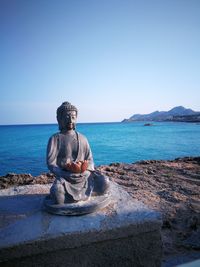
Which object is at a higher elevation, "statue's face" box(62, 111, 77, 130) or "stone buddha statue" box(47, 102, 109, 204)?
"statue's face" box(62, 111, 77, 130)

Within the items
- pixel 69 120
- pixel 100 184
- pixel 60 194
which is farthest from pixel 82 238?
pixel 69 120

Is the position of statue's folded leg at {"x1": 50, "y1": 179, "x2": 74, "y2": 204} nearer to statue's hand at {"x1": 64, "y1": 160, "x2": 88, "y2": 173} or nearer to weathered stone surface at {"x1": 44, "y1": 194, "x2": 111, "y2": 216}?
weathered stone surface at {"x1": 44, "y1": 194, "x2": 111, "y2": 216}

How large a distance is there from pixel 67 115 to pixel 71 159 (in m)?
0.78

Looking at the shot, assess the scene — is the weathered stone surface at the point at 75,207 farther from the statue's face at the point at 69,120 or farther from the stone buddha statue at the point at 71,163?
the statue's face at the point at 69,120

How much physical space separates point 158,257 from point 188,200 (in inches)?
116

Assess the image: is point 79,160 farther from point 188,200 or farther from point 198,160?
point 198,160

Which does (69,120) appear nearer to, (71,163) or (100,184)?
(71,163)

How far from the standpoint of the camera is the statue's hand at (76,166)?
370 cm

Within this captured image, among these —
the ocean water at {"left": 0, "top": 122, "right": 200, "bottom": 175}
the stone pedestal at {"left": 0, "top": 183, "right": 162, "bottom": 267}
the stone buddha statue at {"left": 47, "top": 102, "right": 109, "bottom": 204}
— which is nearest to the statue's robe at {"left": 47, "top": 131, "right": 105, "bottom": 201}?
the stone buddha statue at {"left": 47, "top": 102, "right": 109, "bottom": 204}

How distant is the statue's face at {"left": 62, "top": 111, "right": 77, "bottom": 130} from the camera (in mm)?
3854

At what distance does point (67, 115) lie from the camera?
152 inches

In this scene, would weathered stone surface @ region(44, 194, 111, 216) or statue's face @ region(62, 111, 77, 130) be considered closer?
weathered stone surface @ region(44, 194, 111, 216)

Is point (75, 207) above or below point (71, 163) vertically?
below

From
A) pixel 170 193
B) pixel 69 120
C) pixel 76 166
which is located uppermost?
pixel 69 120
